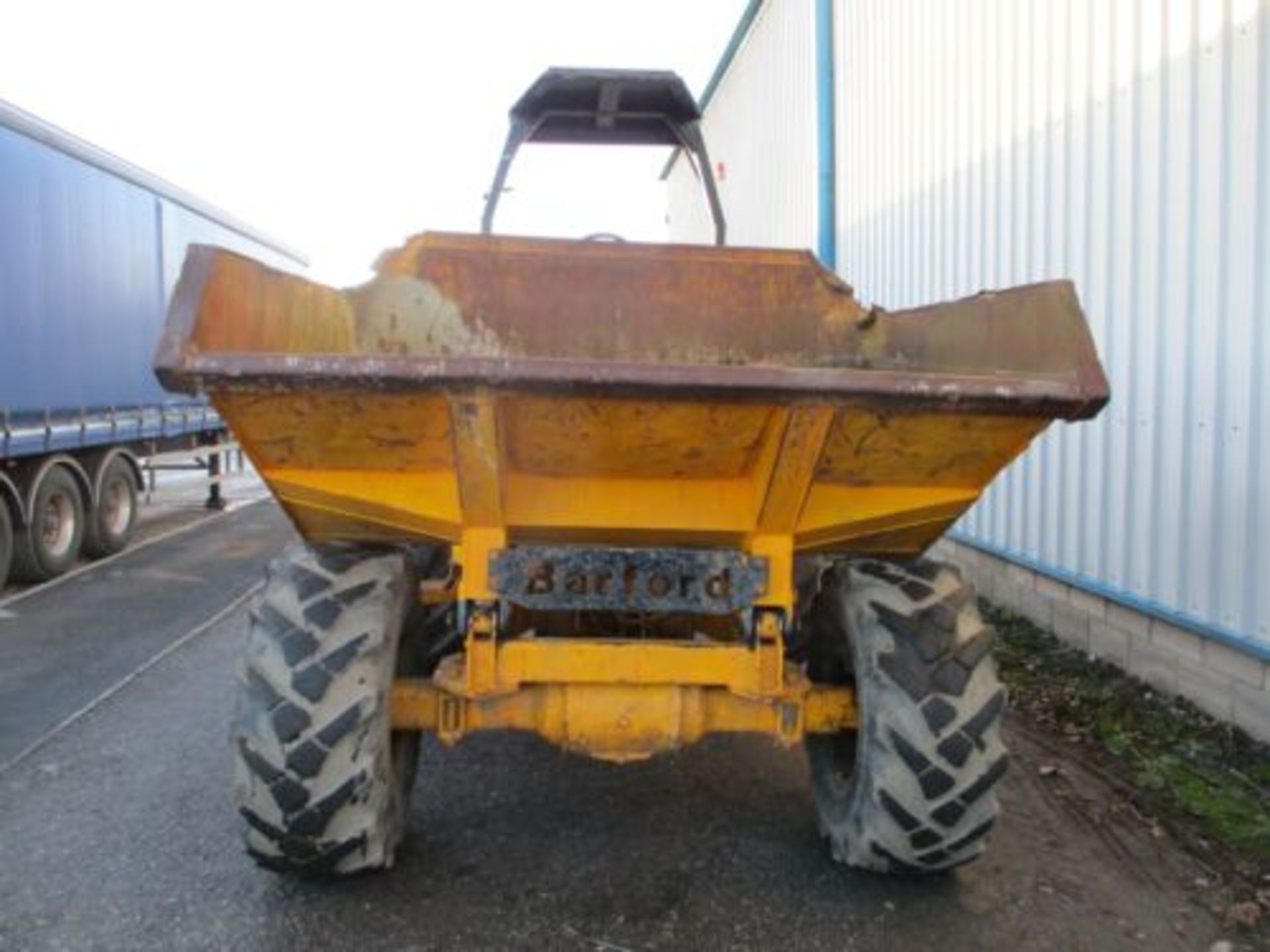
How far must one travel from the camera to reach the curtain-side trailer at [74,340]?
8969 mm

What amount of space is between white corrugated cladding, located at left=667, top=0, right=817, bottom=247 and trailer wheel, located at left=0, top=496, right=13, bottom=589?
20.7 ft

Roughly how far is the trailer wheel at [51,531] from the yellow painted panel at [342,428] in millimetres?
7149

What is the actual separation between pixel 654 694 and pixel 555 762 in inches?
63.3

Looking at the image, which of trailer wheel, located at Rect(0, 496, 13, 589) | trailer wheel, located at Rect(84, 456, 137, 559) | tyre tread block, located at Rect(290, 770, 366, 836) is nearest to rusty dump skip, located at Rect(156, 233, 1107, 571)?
tyre tread block, located at Rect(290, 770, 366, 836)

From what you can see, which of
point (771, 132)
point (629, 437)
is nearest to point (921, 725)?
point (629, 437)

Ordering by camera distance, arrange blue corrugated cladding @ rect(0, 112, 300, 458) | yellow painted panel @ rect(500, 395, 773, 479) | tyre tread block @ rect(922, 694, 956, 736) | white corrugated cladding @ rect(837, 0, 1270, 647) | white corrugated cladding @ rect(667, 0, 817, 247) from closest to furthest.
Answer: yellow painted panel @ rect(500, 395, 773, 479) < tyre tread block @ rect(922, 694, 956, 736) < white corrugated cladding @ rect(837, 0, 1270, 647) < blue corrugated cladding @ rect(0, 112, 300, 458) < white corrugated cladding @ rect(667, 0, 817, 247)

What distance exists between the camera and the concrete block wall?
4.81 metres

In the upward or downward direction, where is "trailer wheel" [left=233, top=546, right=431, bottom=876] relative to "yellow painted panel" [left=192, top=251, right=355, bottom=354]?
downward

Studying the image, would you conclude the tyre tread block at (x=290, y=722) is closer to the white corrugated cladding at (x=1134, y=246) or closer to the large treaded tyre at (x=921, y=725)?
the large treaded tyre at (x=921, y=725)

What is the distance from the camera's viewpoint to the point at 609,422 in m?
3.08

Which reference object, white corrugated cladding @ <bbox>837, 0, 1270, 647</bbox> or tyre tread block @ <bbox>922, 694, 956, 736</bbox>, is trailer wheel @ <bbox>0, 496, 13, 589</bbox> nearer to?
white corrugated cladding @ <bbox>837, 0, 1270, 647</bbox>

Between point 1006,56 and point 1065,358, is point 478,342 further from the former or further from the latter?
point 1006,56

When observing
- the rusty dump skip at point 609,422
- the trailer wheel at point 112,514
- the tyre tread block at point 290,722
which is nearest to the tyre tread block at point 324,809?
the tyre tread block at point 290,722

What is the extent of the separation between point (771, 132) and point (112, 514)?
851 cm
